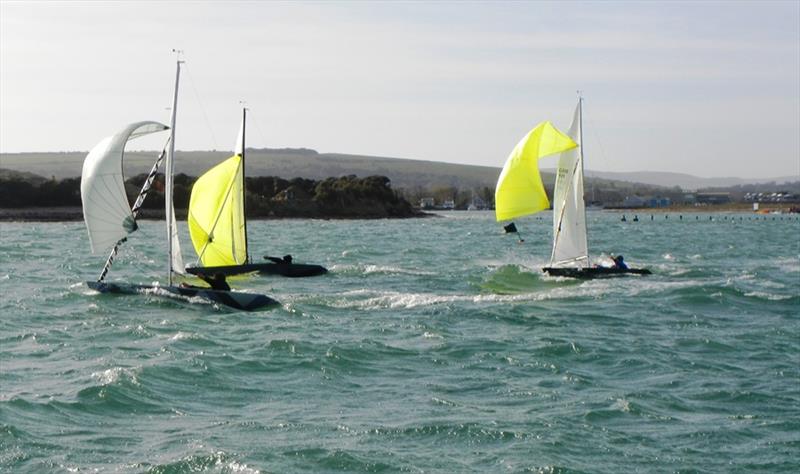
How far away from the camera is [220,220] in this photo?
1704 inches

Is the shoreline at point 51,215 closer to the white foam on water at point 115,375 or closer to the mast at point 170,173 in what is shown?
the mast at point 170,173

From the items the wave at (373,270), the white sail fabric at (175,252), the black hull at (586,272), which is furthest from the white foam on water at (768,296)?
the white sail fabric at (175,252)

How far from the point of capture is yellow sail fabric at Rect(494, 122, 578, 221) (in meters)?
45.6

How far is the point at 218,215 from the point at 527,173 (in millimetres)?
11851

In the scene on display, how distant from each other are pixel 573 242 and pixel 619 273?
216 cm

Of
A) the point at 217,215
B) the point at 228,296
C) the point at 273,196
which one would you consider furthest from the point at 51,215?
the point at 228,296

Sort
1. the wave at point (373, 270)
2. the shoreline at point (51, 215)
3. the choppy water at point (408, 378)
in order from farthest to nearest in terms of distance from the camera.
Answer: the shoreline at point (51, 215), the wave at point (373, 270), the choppy water at point (408, 378)

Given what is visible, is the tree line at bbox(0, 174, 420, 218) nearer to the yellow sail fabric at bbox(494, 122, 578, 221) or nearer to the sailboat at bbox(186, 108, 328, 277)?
the sailboat at bbox(186, 108, 328, 277)

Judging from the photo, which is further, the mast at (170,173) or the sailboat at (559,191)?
the sailboat at (559,191)

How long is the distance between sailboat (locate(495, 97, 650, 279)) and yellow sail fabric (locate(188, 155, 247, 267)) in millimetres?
10014

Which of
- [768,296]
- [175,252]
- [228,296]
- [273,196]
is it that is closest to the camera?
[228,296]

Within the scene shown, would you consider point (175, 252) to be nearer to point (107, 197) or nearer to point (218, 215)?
point (107, 197)

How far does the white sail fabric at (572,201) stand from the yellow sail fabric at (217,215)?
12271 mm

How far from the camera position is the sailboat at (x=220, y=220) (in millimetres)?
42875
